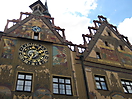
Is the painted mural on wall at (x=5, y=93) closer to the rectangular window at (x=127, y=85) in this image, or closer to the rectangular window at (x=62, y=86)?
the rectangular window at (x=62, y=86)

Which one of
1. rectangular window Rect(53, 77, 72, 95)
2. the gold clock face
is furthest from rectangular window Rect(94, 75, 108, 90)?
the gold clock face

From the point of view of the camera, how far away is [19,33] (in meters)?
12.7

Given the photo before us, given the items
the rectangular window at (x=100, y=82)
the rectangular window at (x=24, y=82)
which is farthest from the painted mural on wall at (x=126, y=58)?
the rectangular window at (x=24, y=82)

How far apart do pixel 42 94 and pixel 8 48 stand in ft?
12.6

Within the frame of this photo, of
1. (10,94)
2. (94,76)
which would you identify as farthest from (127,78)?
(10,94)

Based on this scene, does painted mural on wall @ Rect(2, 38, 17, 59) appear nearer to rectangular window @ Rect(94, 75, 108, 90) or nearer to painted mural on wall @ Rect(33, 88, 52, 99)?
painted mural on wall @ Rect(33, 88, 52, 99)

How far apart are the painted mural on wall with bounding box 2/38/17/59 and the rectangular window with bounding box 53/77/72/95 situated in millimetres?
3223

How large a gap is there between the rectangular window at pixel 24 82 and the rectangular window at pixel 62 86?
1.50m

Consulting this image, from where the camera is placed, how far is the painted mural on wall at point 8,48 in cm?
1089

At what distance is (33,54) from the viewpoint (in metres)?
11.6

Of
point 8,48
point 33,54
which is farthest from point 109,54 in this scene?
point 8,48

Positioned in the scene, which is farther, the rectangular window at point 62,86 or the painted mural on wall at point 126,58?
the painted mural on wall at point 126,58

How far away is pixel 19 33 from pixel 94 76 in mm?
6186

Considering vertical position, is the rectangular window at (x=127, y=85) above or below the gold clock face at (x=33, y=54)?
below
